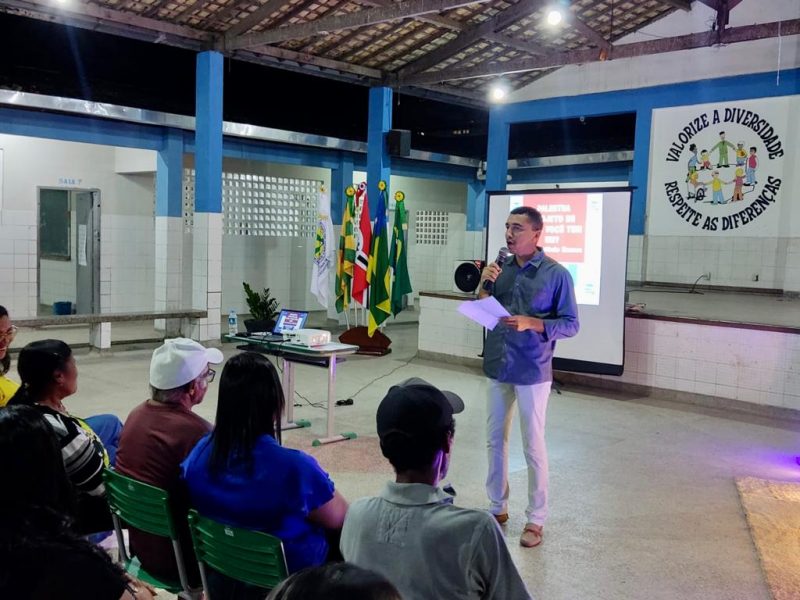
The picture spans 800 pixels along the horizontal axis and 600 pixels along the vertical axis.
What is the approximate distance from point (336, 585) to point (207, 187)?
8.30 metres

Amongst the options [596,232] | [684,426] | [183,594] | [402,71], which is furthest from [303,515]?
[402,71]

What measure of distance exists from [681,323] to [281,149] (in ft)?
21.7

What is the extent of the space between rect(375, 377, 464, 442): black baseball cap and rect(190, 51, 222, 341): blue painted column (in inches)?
285

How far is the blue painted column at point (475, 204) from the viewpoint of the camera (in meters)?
13.9

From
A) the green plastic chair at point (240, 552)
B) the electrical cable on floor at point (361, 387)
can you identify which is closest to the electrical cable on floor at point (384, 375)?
the electrical cable on floor at point (361, 387)

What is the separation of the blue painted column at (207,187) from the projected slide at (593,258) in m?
3.73

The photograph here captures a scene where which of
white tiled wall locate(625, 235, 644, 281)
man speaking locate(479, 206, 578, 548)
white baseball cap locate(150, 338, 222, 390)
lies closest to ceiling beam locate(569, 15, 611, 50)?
white tiled wall locate(625, 235, 644, 281)

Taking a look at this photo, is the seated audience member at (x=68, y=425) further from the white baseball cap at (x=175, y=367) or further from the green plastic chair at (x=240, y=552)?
the green plastic chair at (x=240, y=552)

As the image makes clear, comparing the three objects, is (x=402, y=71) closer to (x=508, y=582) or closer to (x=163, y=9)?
(x=163, y=9)

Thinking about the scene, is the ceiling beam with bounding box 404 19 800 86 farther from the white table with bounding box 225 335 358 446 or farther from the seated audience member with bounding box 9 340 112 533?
the seated audience member with bounding box 9 340 112 533

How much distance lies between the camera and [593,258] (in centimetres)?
641

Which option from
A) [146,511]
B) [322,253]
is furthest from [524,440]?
[322,253]

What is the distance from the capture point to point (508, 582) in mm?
1417

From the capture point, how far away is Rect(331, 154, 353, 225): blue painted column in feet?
38.1
